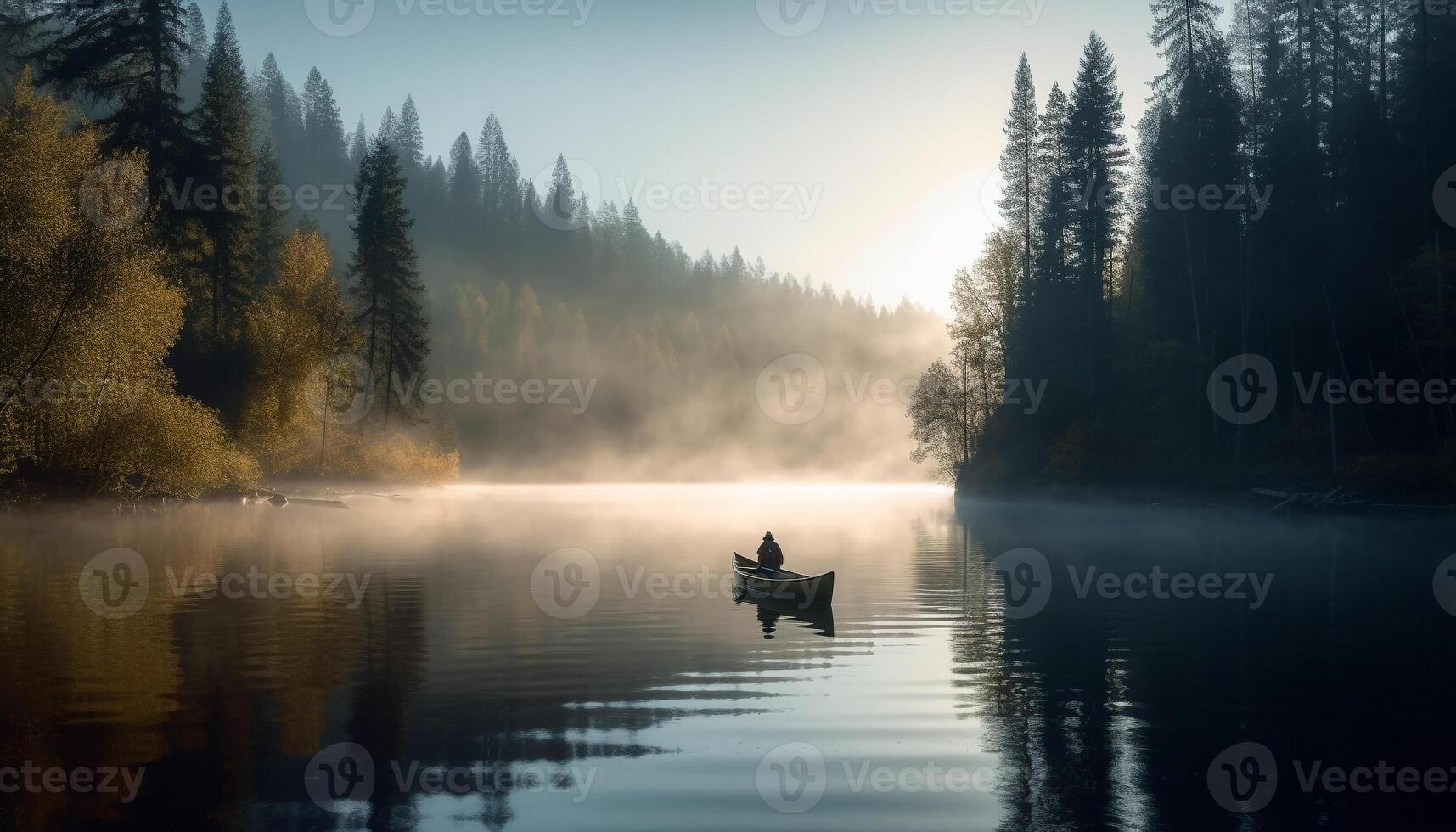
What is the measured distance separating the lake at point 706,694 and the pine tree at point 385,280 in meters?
35.4

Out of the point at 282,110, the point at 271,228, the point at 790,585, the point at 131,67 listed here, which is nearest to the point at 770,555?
the point at 790,585

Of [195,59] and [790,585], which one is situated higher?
[195,59]

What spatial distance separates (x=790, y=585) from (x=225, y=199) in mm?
46034

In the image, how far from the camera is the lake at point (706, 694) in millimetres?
10375

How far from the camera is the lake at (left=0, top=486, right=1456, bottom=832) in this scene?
10375 mm

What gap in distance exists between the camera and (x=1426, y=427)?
5253cm

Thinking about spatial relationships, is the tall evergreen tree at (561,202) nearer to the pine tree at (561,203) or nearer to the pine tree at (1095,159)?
the pine tree at (561,203)

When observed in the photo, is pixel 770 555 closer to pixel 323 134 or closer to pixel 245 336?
pixel 245 336

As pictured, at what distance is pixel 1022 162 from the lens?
7112 cm

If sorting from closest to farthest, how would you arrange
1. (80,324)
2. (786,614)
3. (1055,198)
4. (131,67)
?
1. (786,614)
2. (80,324)
3. (131,67)
4. (1055,198)

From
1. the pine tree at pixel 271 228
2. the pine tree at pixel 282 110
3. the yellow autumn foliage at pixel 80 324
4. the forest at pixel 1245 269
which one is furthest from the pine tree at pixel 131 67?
the pine tree at pixel 282 110

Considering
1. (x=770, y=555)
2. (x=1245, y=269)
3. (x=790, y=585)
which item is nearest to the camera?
(x=790, y=585)

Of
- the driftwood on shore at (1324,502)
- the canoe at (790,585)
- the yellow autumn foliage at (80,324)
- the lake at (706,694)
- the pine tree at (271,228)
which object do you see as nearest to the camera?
the lake at (706,694)

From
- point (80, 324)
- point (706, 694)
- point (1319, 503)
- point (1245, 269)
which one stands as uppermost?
point (1245, 269)
